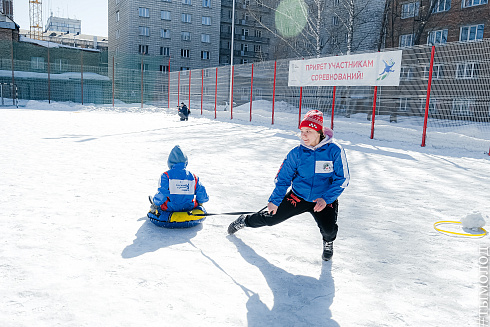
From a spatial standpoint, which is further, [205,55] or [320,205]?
[205,55]

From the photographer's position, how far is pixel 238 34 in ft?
165

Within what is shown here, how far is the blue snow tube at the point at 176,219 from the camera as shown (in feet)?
12.4

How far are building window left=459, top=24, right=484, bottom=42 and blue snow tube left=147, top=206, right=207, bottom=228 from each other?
25.4 meters

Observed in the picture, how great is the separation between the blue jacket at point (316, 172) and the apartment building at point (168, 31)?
126 ft

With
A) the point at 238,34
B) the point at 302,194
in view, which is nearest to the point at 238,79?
the point at 302,194

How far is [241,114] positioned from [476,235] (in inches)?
606

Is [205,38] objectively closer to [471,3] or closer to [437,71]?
[471,3]

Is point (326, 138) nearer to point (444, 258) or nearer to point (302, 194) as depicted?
point (302, 194)

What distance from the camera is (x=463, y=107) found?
12.1 meters

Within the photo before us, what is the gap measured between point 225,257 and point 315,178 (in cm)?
99

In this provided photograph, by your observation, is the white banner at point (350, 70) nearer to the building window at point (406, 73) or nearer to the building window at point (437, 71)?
the building window at point (406, 73)

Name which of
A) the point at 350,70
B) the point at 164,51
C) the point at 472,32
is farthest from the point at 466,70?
the point at 164,51

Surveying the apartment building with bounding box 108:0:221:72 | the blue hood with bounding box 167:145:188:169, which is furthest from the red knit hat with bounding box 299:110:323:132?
the apartment building with bounding box 108:0:221:72

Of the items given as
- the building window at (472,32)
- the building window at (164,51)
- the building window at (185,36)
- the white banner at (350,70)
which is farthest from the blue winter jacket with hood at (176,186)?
the building window at (185,36)
